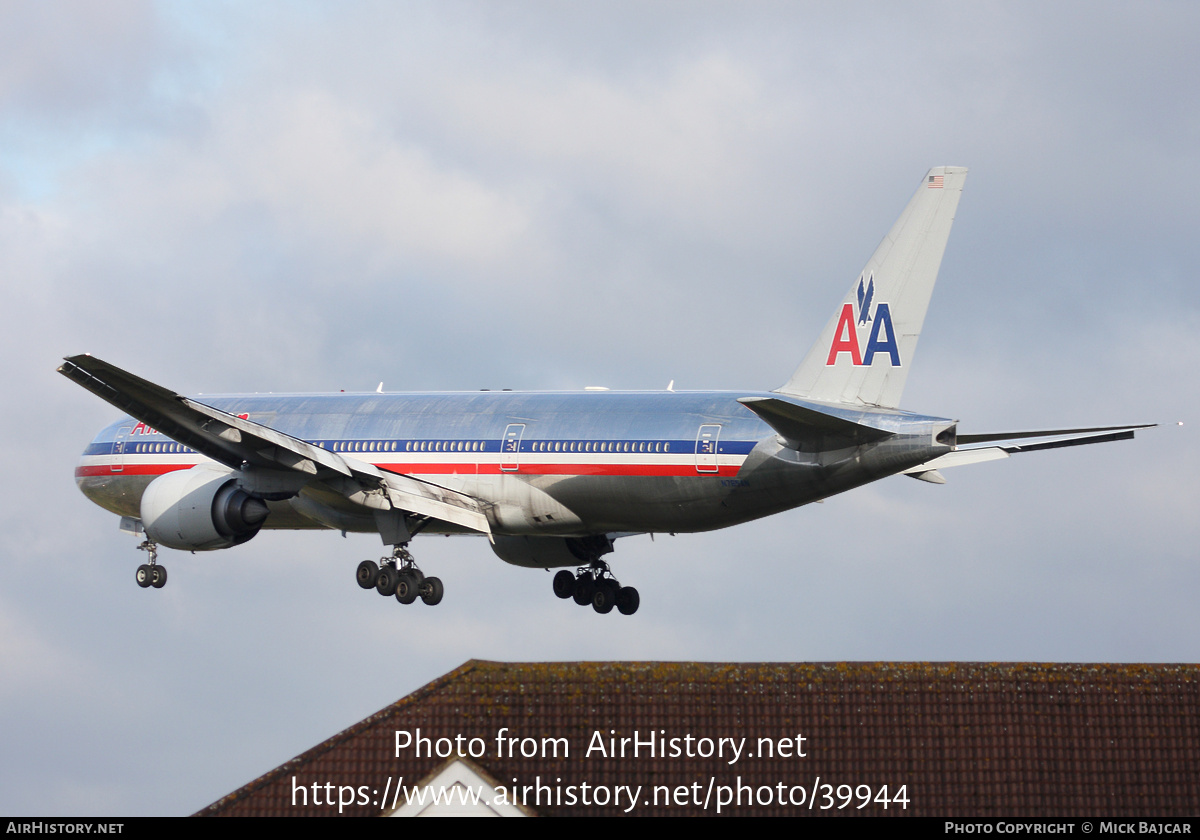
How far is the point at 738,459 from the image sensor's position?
35.9 m

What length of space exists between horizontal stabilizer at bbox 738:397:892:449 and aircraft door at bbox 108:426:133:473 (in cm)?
2010

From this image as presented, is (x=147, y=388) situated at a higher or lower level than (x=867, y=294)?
lower

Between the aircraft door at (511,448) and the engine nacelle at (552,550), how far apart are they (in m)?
4.86

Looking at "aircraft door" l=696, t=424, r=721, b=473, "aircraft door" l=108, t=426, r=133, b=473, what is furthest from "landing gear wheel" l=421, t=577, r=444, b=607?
"aircraft door" l=108, t=426, r=133, b=473

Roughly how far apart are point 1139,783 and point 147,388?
2159 centimetres

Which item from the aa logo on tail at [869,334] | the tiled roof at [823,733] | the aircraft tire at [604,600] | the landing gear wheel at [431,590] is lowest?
the tiled roof at [823,733]

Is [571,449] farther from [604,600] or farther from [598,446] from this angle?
Answer: [604,600]

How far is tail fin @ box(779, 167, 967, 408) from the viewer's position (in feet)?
118

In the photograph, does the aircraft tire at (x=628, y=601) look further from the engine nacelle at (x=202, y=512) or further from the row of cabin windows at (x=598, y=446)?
the engine nacelle at (x=202, y=512)

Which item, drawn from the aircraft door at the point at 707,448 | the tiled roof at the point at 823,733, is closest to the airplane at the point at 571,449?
the aircraft door at the point at 707,448

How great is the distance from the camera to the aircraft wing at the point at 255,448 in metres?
34.6

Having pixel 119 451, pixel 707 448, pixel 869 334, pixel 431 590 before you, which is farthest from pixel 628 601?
pixel 119 451
